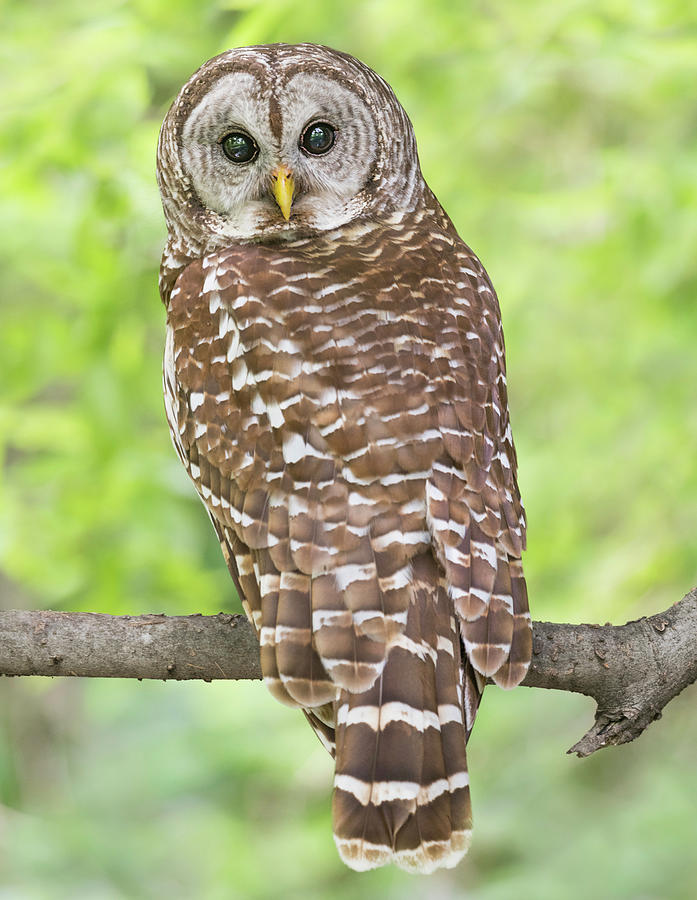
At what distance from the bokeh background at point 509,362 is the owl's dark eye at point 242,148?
1091 millimetres

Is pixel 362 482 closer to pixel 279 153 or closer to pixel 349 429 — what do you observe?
pixel 349 429

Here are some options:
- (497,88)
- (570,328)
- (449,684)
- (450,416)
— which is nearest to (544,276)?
(570,328)

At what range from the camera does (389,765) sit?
2.10 metres

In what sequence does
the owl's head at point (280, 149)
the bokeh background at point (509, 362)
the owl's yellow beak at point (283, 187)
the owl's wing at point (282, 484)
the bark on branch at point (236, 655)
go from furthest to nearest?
the bokeh background at point (509, 362), the owl's head at point (280, 149), the owl's yellow beak at point (283, 187), the bark on branch at point (236, 655), the owl's wing at point (282, 484)

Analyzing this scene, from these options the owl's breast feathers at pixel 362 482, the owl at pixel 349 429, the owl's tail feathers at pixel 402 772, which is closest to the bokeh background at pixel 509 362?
the owl at pixel 349 429

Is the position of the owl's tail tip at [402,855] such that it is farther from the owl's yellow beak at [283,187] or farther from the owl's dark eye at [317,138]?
the owl's dark eye at [317,138]

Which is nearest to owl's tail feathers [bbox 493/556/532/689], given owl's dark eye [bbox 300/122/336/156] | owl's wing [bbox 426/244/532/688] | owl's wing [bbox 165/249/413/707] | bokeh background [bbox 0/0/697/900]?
owl's wing [bbox 426/244/532/688]

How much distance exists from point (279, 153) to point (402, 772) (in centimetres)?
158

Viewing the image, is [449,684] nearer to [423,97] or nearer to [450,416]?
[450,416]

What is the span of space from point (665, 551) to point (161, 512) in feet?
6.74

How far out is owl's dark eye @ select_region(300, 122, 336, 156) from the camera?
2881 mm

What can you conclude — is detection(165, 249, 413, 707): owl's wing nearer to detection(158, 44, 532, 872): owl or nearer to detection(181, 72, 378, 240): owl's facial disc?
detection(158, 44, 532, 872): owl

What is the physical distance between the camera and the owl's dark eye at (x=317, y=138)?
2881 mm

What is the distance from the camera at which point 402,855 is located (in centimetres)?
209
